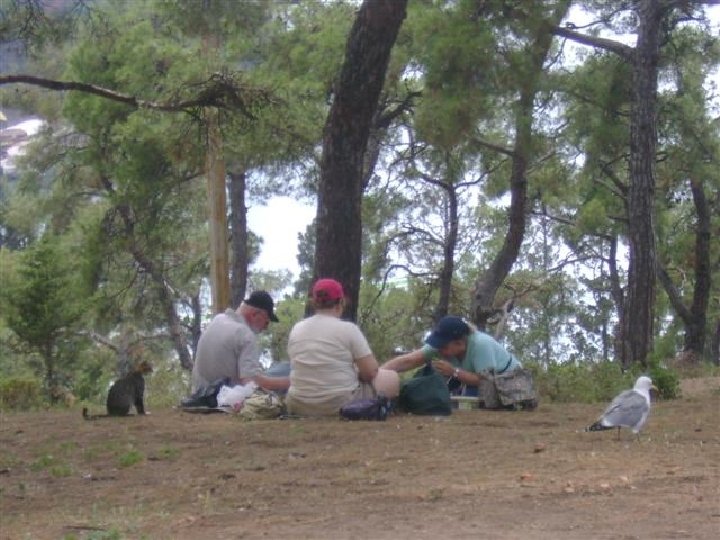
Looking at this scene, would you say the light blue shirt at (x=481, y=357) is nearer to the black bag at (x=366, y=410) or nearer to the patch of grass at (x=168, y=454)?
the black bag at (x=366, y=410)

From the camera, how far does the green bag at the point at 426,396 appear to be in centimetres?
990

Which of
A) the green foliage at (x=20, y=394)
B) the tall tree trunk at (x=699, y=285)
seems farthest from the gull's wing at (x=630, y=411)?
the tall tree trunk at (x=699, y=285)

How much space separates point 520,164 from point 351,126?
9.08m

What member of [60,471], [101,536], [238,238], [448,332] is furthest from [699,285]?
[101,536]

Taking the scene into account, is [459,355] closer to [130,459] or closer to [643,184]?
[130,459]

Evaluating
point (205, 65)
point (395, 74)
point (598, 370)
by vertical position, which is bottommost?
point (598, 370)

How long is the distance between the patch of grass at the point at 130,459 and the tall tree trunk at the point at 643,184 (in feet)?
31.2

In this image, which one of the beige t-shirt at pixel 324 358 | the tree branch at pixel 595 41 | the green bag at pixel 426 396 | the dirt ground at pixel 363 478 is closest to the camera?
the dirt ground at pixel 363 478

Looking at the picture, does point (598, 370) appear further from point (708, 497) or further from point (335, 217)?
point (708, 497)

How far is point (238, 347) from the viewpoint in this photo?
1031 cm

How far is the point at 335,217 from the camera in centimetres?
1215

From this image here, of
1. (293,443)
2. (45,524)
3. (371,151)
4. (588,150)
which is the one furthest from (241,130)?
(371,151)

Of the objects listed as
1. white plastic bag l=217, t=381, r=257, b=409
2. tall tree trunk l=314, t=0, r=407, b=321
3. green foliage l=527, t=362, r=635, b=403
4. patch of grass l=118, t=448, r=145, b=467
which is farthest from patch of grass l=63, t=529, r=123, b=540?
green foliage l=527, t=362, r=635, b=403

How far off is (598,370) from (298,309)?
98.2 ft
